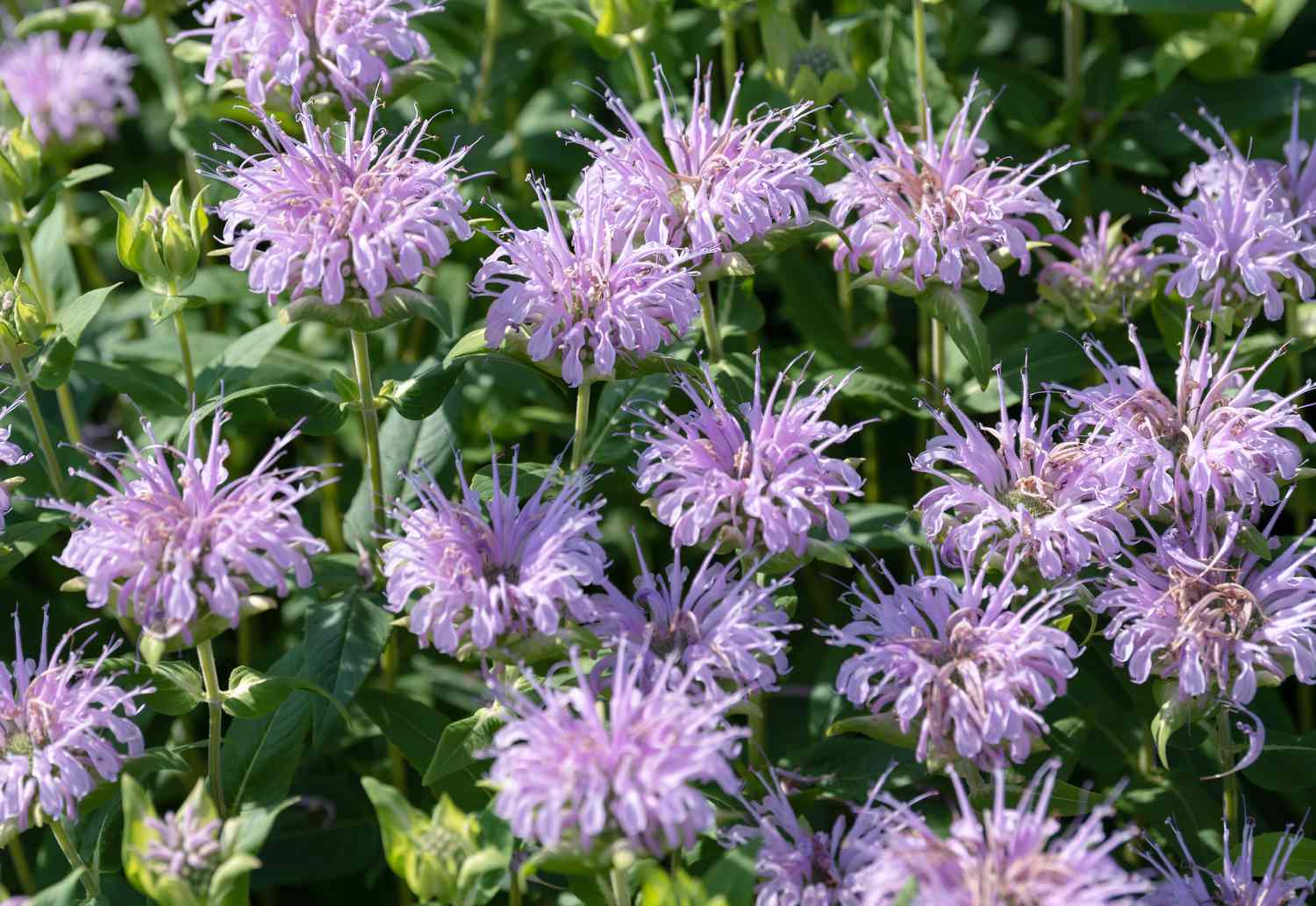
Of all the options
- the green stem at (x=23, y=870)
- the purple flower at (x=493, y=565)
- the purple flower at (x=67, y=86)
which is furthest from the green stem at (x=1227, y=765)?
the purple flower at (x=67, y=86)

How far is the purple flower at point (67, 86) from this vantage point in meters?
3.12

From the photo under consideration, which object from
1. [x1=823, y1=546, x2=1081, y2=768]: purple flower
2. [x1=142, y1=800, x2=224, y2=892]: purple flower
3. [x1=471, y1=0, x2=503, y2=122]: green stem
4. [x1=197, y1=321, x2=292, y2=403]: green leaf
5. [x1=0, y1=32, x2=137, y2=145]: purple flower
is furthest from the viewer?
[x1=0, y1=32, x2=137, y2=145]: purple flower

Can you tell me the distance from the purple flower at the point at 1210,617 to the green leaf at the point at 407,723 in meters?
0.92

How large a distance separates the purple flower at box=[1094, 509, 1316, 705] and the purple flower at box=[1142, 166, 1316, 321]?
422mm

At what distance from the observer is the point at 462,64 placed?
3.04m

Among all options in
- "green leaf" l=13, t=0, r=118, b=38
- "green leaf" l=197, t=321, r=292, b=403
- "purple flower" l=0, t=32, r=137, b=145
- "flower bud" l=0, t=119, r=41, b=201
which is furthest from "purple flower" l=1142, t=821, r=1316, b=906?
"purple flower" l=0, t=32, r=137, b=145

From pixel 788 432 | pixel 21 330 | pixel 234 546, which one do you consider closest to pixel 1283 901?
pixel 788 432

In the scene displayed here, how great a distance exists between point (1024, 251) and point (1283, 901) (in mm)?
921

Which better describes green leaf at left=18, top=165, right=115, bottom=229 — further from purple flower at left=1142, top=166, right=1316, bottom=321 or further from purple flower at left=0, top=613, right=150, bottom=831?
purple flower at left=1142, top=166, right=1316, bottom=321

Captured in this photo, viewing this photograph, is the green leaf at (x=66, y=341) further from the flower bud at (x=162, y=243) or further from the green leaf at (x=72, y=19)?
the green leaf at (x=72, y=19)

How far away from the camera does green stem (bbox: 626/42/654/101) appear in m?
2.51

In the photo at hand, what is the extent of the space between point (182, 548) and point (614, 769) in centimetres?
59

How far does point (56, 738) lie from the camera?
5.61ft

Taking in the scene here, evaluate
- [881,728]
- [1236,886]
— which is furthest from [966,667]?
[1236,886]
